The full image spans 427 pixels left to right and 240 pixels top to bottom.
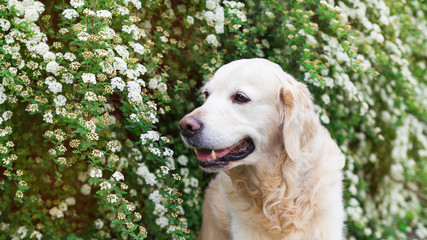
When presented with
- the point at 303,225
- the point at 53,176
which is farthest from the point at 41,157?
the point at 303,225

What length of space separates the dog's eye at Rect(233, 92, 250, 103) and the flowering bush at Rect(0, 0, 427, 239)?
48 cm

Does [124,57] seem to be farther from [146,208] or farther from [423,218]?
[423,218]

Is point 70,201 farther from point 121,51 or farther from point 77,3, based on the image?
point 77,3

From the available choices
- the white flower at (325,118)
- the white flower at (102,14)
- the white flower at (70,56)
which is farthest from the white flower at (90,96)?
the white flower at (325,118)

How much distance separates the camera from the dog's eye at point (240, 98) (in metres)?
2.40

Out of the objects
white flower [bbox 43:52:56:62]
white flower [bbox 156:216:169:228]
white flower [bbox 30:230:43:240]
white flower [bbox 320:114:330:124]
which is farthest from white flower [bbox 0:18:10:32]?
white flower [bbox 320:114:330:124]

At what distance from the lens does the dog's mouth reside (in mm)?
2361

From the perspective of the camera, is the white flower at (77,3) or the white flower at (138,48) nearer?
the white flower at (77,3)

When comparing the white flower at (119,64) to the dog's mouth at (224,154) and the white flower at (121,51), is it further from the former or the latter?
the dog's mouth at (224,154)

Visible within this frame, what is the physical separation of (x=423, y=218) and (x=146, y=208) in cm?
353

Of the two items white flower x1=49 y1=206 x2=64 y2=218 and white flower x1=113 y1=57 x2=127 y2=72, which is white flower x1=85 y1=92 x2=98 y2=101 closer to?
white flower x1=113 y1=57 x2=127 y2=72

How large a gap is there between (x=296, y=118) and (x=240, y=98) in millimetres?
334

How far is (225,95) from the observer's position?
245cm

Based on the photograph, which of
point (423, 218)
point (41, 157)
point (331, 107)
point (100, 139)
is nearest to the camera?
point (100, 139)
